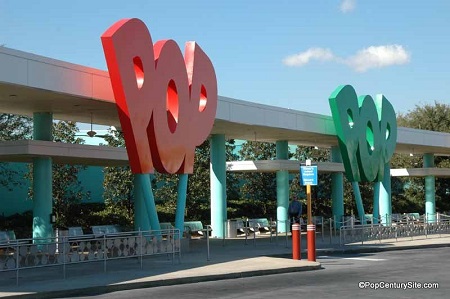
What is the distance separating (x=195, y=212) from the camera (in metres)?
43.2

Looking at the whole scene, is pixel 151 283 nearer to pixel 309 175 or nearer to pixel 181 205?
pixel 309 175

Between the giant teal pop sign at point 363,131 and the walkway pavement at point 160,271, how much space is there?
8.54 m

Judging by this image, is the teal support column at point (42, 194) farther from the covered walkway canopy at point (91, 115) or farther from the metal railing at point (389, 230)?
the metal railing at point (389, 230)

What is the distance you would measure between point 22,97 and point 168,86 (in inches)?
185

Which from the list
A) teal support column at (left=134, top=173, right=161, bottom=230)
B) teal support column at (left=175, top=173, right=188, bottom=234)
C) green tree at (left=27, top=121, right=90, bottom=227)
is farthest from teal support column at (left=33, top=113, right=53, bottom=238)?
green tree at (left=27, top=121, right=90, bottom=227)

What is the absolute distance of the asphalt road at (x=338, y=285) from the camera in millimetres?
14797

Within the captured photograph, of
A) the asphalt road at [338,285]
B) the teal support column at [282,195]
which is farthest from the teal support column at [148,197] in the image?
the teal support column at [282,195]

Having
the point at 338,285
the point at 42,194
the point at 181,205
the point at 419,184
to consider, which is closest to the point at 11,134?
the point at 42,194

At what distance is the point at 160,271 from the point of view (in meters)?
19.2

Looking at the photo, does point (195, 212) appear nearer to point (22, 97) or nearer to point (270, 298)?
point (22, 97)

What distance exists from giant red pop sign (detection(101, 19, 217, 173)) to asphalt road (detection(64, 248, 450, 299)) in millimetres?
6060

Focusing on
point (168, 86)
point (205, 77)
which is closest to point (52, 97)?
point (168, 86)

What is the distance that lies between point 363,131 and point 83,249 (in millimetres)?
21043

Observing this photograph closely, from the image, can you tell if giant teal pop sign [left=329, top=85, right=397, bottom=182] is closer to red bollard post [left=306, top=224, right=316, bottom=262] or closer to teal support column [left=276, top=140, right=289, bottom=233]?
teal support column [left=276, top=140, right=289, bottom=233]
